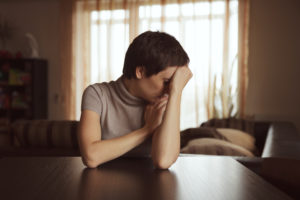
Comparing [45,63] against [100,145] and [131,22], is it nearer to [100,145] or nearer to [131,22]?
[131,22]

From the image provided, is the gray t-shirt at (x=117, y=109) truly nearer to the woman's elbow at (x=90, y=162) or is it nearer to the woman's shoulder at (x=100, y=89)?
the woman's shoulder at (x=100, y=89)

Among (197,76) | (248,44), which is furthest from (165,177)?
(248,44)

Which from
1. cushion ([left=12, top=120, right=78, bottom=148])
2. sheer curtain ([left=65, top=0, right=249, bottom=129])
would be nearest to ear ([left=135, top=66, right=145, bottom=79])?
cushion ([left=12, top=120, right=78, bottom=148])

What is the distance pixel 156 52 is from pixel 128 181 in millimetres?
485

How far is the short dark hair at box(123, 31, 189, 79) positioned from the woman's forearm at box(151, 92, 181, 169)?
0.12 meters

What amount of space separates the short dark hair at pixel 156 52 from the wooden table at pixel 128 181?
13.8 inches

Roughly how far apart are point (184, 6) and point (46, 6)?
2541 mm

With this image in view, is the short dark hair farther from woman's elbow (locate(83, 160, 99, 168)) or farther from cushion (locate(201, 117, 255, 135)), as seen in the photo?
→ cushion (locate(201, 117, 255, 135))

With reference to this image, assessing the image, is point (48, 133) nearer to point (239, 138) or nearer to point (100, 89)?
point (100, 89)

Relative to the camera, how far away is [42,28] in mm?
5281

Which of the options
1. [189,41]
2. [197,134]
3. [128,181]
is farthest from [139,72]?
[189,41]

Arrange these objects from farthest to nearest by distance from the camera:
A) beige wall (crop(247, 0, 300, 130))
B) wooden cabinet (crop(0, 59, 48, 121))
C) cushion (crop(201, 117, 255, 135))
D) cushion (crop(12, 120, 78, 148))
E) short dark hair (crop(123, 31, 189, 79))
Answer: wooden cabinet (crop(0, 59, 48, 121)), beige wall (crop(247, 0, 300, 130)), cushion (crop(201, 117, 255, 135)), cushion (crop(12, 120, 78, 148)), short dark hair (crop(123, 31, 189, 79))

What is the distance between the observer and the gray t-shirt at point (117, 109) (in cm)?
116

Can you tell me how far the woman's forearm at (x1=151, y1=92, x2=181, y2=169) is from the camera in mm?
968
